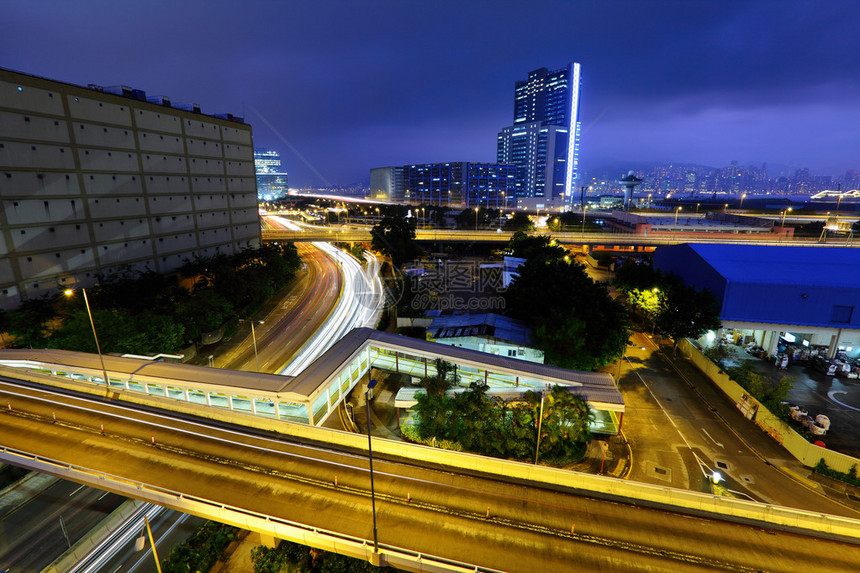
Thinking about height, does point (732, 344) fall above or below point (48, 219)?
below

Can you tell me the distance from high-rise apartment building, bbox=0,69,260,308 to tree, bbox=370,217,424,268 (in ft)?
80.2

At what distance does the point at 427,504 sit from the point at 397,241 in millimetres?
53061

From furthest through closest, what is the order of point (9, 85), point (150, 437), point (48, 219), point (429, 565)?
point (48, 219) < point (9, 85) < point (150, 437) < point (429, 565)

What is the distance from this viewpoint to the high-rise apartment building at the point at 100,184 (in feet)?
111

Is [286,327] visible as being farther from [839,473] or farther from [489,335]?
[839,473]

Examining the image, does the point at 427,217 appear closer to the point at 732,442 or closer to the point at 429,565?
the point at 732,442

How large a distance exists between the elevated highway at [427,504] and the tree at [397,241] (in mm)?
47628

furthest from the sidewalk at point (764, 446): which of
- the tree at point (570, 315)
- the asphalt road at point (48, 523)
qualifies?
the asphalt road at point (48, 523)

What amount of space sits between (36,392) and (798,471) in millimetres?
43054

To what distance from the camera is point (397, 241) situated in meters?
64.4

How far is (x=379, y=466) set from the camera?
16.2 metres

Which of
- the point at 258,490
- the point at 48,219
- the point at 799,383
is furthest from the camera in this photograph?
the point at 48,219

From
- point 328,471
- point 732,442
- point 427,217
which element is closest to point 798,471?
point 732,442

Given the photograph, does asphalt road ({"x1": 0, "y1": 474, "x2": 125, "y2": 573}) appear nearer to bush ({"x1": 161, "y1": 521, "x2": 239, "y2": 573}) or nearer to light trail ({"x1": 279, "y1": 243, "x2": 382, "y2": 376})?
bush ({"x1": 161, "y1": 521, "x2": 239, "y2": 573})
